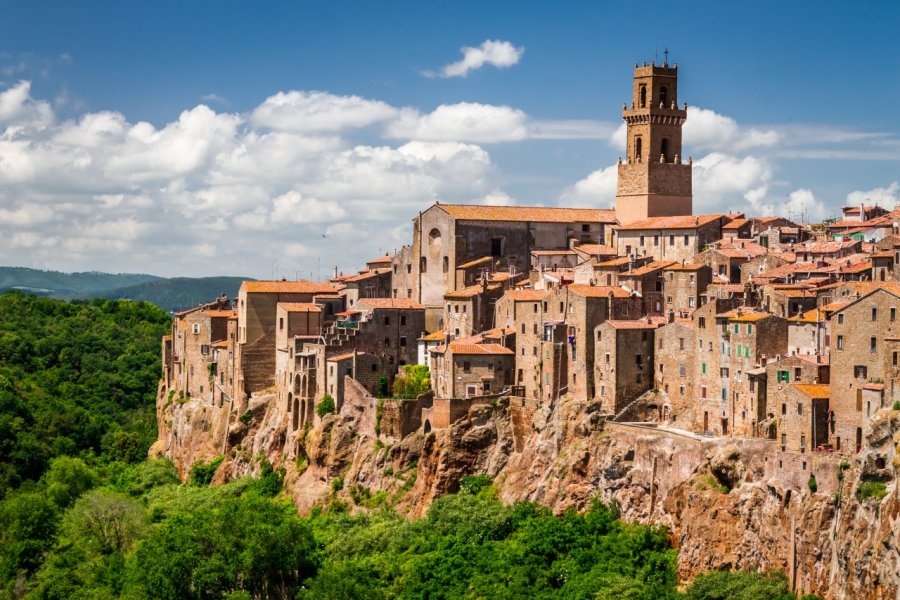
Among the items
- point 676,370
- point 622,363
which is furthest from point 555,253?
point 676,370

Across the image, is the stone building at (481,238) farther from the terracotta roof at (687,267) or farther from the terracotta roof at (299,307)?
the terracotta roof at (687,267)

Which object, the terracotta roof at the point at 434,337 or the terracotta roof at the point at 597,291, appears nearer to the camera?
the terracotta roof at the point at 597,291

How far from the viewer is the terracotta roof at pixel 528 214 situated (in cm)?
10162

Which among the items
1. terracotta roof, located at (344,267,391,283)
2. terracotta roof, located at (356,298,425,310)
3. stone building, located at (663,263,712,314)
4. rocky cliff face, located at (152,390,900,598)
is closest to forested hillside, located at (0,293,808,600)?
rocky cliff face, located at (152,390,900,598)

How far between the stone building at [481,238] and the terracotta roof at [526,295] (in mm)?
9698

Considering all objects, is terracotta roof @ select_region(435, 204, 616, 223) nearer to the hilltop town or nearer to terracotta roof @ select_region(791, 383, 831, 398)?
the hilltop town

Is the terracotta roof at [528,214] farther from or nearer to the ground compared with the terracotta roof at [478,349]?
farther from the ground

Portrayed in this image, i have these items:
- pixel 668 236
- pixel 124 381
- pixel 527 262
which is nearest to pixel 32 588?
pixel 527 262

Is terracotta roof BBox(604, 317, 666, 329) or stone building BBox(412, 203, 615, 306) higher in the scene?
stone building BBox(412, 203, 615, 306)

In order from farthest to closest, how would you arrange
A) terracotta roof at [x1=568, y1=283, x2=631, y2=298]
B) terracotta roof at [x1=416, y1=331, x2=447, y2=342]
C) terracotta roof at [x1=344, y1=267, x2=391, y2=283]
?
terracotta roof at [x1=344, y1=267, x2=391, y2=283]
terracotta roof at [x1=416, y1=331, x2=447, y2=342]
terracotta roof at [x1=568, y1=283, x2=631, y2=298]

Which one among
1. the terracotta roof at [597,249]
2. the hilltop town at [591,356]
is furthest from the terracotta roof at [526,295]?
the terracotta roof at [597,249]

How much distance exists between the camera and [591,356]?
8088 centimetres

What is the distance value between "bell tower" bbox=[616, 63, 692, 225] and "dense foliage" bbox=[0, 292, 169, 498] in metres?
47.4

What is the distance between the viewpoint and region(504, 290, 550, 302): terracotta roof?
8638 cm
